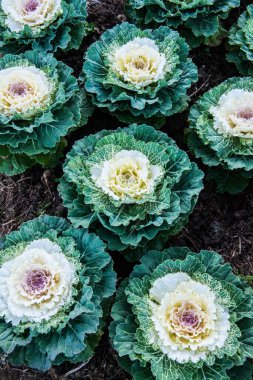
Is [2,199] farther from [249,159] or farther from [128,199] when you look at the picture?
[249,159]

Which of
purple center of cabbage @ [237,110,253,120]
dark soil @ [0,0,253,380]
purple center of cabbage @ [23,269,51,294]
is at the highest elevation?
purple center of cabbage @ [237,110,253,120]

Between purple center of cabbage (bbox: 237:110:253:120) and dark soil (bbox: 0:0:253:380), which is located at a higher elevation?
purple center of cabbage (bbox: 237:110:253:120)

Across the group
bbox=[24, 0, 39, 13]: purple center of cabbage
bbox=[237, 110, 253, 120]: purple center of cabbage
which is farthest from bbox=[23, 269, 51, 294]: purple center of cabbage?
bbox=[24, 0, 39, 13]: purple center of cabbage

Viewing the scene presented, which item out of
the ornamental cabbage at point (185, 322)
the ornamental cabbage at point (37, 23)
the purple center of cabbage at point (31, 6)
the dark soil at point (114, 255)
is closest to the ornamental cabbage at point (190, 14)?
the dark soil at point (114, 255)

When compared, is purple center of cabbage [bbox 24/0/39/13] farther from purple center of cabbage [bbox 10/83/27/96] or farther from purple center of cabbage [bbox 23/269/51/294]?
purple center of cabbage [bbox 23/269/51/294]

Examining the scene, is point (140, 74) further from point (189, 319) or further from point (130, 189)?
point (189, 319)

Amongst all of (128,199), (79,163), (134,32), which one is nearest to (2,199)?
(79,163)
